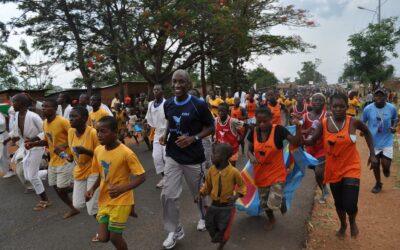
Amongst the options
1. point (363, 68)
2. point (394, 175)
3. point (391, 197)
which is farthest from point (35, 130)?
point (363, 68)

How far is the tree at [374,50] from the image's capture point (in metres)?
26.2

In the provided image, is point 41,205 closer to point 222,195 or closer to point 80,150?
point 80,150

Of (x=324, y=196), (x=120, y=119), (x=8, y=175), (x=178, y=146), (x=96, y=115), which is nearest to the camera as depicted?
(x=178, y=146)

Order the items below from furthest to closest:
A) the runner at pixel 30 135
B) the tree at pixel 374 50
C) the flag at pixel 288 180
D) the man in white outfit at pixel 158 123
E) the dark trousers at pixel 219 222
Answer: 1. the tree at pixel 374 50
2. the man in white outfit at pixel 158 123
3. the runner at pixel 30 135
4. the flag at pixel 288 180
5. the dark trousers at pixel 219 222

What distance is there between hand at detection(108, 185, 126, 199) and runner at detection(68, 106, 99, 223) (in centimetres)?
103

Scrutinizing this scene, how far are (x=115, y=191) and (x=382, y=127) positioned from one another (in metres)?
4.97

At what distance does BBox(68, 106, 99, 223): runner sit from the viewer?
424cm

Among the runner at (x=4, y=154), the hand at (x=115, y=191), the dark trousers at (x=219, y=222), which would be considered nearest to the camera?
the hand at (x=115, y=191)

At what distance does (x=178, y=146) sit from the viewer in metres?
4.00

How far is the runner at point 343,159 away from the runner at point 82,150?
287cm

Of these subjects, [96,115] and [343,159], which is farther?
[96,115]

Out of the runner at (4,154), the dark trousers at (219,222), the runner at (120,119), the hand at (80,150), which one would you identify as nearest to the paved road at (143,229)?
the dark trousers at (219,222)

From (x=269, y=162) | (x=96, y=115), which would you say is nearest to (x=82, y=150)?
(x=269, y=162)

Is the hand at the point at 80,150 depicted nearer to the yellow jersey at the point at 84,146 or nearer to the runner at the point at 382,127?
the yellow jersey at the point at 84,146
